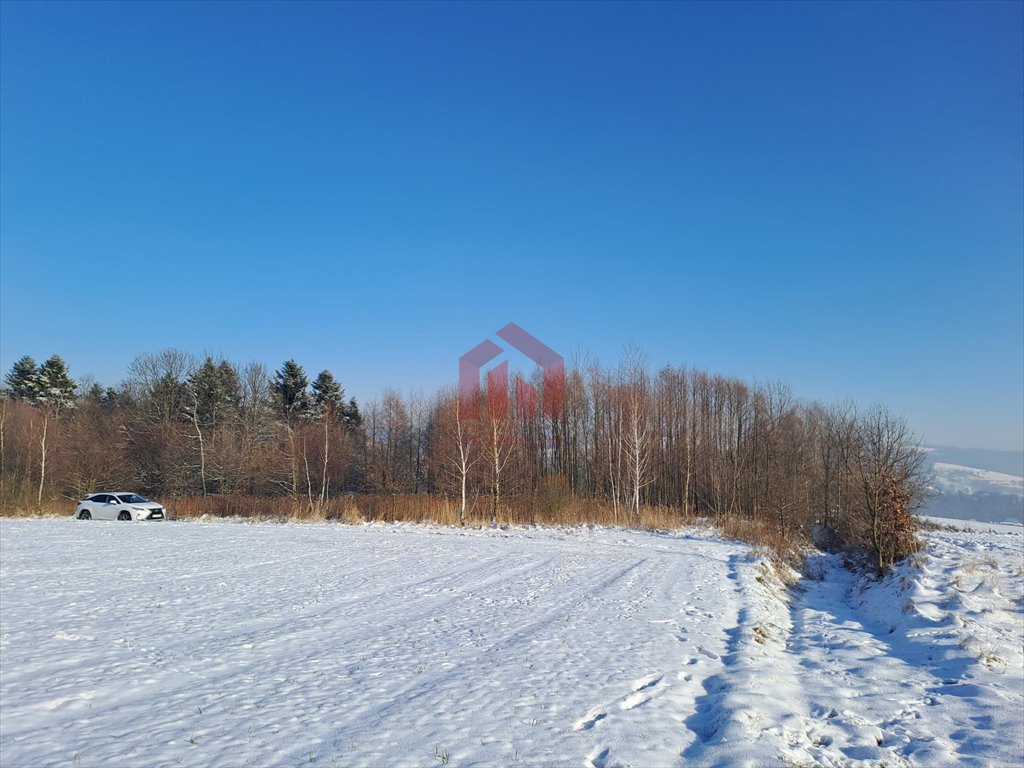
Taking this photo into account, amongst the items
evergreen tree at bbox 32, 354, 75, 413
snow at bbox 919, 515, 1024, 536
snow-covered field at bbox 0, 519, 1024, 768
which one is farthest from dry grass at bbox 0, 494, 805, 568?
evergreen tree at bbox 32, 354, 75, 413

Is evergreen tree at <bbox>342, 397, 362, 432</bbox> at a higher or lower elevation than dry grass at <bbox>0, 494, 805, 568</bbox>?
higher

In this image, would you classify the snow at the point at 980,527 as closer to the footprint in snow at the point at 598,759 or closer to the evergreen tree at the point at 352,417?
the footprint in snow at the point at 598,759

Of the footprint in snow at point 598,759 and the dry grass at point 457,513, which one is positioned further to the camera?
the dry grass at point 457,513

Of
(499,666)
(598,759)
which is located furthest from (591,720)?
(499,666)

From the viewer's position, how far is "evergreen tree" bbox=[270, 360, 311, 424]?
51.6 meters

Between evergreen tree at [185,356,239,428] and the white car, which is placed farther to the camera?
evergreen tree at [185,356,239,428]

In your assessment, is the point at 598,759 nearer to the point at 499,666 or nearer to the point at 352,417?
the point at 499,666

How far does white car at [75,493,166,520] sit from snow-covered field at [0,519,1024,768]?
55.4 ft

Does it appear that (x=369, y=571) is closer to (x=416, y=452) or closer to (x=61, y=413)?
(x=416, y=452)

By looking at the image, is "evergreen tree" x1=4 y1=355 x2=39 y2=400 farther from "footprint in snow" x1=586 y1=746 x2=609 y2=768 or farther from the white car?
A: "footprint in snow" x1=586 y1=746 x2=609 y2=768

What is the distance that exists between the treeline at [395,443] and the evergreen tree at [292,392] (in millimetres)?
91

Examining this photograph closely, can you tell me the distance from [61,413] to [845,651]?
206 feet

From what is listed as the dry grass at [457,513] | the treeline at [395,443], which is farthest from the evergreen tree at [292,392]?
the dry grass at [457,513]

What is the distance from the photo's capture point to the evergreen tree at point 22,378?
59.9 metres
